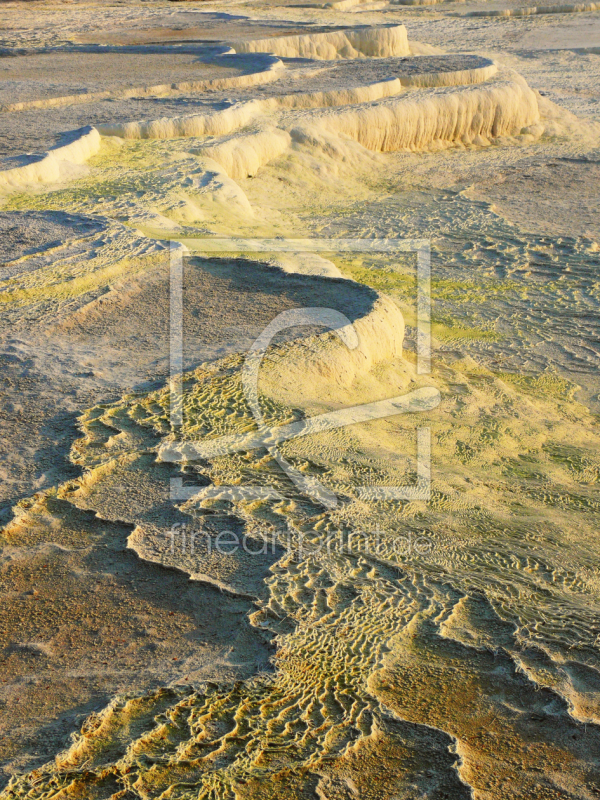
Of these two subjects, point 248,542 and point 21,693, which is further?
point 248,542

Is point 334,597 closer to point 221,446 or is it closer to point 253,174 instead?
point 221,446

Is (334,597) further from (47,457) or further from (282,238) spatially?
(282,238)

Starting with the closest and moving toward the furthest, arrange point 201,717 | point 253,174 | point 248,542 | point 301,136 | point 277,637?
point 201,717, point 277,637, point 248,542, point 253,174, point 301,136

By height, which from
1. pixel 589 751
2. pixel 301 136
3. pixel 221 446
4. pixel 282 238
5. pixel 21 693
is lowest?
pixel 589 751

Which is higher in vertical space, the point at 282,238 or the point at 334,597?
the point at 282,238

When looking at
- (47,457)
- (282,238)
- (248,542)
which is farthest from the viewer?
(282,238)

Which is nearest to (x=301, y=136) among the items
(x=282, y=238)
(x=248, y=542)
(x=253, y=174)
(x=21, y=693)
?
(x=253, y=174)
